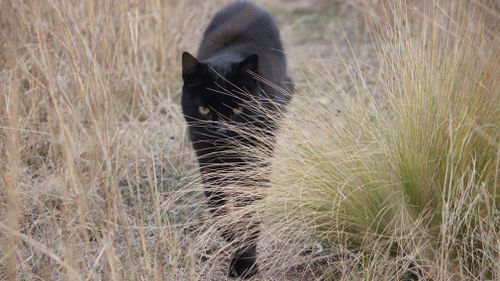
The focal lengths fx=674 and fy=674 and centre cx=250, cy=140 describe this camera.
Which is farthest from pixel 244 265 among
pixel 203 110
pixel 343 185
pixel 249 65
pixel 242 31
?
pixel 242 31

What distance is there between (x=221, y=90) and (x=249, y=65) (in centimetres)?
15

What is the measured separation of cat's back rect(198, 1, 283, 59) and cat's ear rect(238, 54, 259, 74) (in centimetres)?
47

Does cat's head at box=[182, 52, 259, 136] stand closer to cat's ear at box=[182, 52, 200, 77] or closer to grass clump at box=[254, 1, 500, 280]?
cat's ear at box=[182, 52, 200, 77]

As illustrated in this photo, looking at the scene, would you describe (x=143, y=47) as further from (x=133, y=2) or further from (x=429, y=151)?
(x=429, y=151)

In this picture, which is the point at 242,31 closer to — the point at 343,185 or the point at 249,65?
the point at 249,65

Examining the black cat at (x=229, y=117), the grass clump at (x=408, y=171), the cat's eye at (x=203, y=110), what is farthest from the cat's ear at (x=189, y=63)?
the grass clump at (x=408, y=171)

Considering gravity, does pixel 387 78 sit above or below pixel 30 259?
above

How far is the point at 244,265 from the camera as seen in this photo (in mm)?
2393

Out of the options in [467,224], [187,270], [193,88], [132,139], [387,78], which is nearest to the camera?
[467,224]

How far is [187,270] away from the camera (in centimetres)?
223

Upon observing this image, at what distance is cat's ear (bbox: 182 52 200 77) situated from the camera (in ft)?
8.24

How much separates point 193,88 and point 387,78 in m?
0.75

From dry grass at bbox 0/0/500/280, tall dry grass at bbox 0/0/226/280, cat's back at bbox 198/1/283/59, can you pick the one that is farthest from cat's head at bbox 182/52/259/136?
cat's back at bbox 198/1/283/59

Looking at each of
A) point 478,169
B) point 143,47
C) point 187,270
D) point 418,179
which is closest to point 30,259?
point 187,270
